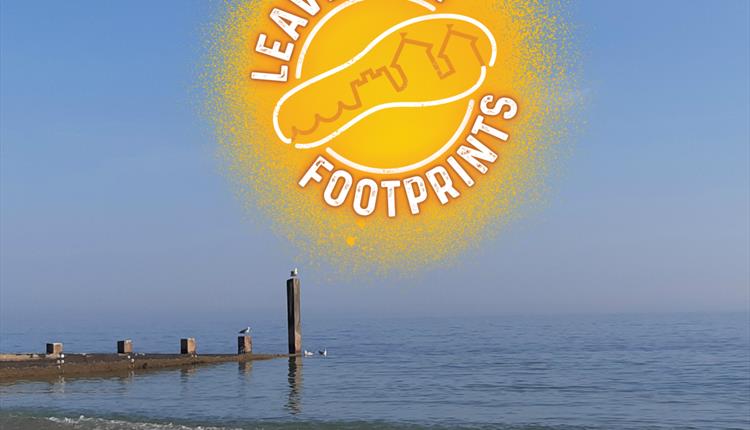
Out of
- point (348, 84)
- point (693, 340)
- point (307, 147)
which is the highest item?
point (348, 84)

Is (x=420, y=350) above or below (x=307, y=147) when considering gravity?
below

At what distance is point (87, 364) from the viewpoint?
30.8 m

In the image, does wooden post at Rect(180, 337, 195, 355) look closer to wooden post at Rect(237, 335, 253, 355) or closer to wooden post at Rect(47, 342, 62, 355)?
wooden post at Rect(237, 335, 253, 355)

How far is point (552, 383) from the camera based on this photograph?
1385 inches

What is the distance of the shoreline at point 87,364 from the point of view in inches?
1139

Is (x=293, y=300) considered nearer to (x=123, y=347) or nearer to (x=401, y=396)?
(x=123, y=347)

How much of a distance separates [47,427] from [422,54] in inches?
523

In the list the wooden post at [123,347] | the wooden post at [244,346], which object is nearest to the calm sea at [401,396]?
the wooden post at [244,346]

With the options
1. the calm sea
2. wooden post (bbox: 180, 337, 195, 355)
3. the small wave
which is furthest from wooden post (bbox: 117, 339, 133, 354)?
the small wave

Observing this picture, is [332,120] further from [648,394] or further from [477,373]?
[477,373]

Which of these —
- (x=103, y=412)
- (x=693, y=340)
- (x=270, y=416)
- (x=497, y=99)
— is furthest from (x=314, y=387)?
(x=693, y=340)

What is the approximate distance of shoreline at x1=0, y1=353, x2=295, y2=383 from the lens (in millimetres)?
28938

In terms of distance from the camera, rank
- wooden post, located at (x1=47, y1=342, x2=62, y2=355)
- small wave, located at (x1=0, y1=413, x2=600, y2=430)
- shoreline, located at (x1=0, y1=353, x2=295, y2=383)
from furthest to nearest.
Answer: wooden post, located at (x1=47, y1=342, x2=62, y2=355), shoreline, located at (x1=0, y1=353, x2=295, y2=383), small wave, located at (x1=0, y1=413, x2=600, y2=430)

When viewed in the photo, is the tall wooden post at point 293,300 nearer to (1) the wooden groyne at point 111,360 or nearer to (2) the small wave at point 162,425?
(1) the wooden groyne at point 111,360
